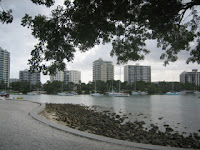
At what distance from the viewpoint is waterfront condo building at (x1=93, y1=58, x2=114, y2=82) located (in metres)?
156

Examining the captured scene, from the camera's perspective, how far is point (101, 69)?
16125 cm

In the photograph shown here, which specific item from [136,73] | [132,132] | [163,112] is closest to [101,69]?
[136,73]

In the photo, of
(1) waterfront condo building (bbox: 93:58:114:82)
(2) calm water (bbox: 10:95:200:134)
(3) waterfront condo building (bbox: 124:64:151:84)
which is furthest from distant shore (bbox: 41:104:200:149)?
(3) waterfront condo building (bbox: 124:64:151:84)

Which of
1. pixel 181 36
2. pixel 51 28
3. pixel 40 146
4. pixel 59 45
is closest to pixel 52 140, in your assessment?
pixel 40 146

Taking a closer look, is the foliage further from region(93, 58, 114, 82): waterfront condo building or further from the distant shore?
region(93, 58, 114, 82): waterfront condo building

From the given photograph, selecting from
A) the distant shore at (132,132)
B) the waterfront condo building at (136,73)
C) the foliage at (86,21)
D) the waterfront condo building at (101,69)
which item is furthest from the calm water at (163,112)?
the waterfront condo building at (136,73)

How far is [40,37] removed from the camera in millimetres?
5438

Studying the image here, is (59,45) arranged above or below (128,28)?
below

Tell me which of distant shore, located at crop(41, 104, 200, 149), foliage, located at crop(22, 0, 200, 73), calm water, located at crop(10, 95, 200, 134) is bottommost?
calm water, located at crop(10, 95, 200, 134)

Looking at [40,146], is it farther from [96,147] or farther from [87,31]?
[87,31]

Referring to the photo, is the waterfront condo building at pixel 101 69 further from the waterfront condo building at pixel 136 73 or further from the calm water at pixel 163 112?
the calm water at pixel 163 112

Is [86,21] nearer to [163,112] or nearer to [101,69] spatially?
[163,112]

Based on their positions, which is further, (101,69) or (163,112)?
(101,69)

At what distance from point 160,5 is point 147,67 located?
603 feet
